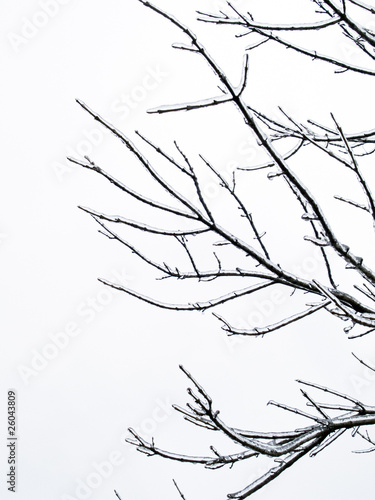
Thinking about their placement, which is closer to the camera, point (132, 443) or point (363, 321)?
point (363, 321)

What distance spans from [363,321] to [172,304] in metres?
0.87

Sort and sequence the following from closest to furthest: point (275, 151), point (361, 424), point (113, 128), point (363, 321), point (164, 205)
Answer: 1. point (113, 128)
2. point (275, 151)
3. point (164, 205)
4. point (363, 321)
5. point (361, 424)

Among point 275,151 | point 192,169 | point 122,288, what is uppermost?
point 275,151

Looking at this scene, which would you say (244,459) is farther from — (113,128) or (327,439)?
(113,128)

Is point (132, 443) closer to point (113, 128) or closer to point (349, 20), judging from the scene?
point (113, 128)

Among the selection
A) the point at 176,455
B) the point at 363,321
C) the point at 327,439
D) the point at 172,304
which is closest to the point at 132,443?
the point at 176,455

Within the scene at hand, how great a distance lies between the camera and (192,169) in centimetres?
176

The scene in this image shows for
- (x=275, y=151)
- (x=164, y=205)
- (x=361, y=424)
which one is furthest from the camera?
(x=361, y=424)

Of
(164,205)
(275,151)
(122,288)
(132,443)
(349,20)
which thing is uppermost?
(349,20)

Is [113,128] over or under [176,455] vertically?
over

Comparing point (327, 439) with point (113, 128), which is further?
point (327, 439)

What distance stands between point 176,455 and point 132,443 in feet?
0.92

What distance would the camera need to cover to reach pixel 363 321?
2.10 metres

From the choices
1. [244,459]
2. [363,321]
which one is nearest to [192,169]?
[363,321]
